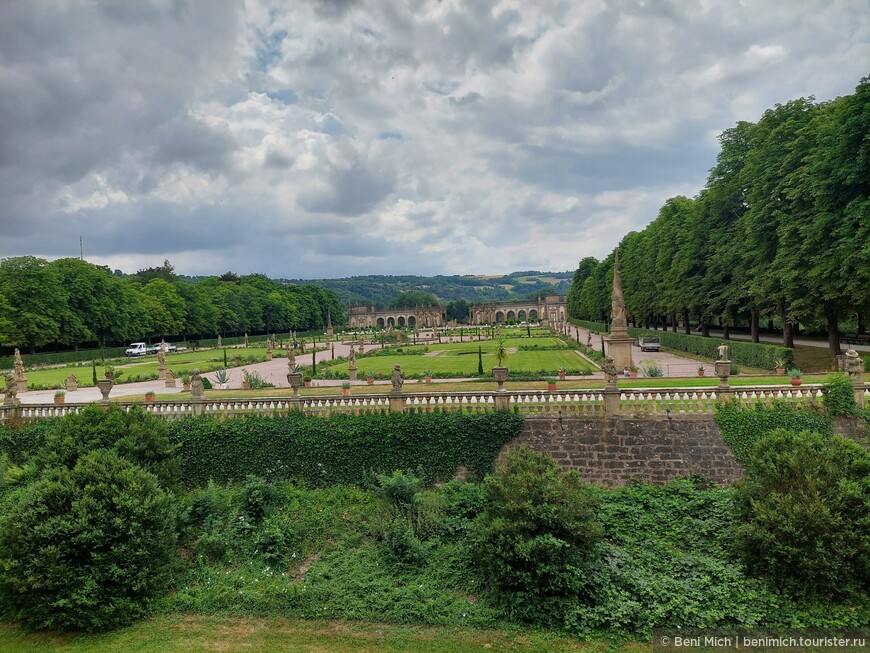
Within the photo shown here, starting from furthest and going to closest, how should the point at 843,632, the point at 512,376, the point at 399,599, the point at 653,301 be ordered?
the point at 653,301, the point at 512,376, the point at 399,599, the point at 843,632

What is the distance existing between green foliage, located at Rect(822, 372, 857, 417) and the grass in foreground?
921 centimetres

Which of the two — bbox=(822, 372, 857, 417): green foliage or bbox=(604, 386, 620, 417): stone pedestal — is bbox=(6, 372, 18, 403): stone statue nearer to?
bbox=(604, 386, 620, 417): stone pedestal

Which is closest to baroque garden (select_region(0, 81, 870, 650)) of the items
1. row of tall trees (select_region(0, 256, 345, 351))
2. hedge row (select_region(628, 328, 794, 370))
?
hedge row (select_region(628, 328, 794, 370))

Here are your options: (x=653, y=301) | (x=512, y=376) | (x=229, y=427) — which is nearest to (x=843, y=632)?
(x=229, y=427)

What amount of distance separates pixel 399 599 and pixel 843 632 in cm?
752

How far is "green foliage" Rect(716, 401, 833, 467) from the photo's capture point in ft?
45.5

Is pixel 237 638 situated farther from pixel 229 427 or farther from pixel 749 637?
pixel 749 637

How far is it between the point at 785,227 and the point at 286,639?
83.7 feet

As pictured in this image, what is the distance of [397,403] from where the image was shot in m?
15.7

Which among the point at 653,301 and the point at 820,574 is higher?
the point at 653,301

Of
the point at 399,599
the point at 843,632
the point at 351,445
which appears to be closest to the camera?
the point at 843,632

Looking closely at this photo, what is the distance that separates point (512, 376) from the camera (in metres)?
27.2

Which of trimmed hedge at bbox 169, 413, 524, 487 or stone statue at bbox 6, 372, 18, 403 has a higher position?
stone statue at bbox 6, 372, 18, 403

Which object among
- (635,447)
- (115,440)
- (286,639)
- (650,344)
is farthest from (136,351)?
(635,447)
